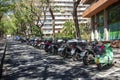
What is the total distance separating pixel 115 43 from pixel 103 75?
19.0 metres

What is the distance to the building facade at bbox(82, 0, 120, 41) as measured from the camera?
30134mm

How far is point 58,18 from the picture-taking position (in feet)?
406

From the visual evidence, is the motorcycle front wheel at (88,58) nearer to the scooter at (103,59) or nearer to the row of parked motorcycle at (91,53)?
the row of parked motorcycle at (91,53)

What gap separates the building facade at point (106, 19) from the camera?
3013 centimetres

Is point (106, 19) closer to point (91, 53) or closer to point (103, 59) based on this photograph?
point (91, 53)

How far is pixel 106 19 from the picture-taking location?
34.2m

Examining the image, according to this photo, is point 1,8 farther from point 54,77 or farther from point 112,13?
point 54,77

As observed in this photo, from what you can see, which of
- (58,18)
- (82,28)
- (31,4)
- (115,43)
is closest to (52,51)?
(115,43)

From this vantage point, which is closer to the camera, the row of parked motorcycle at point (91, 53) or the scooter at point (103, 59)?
the scooter at point (103, 59)

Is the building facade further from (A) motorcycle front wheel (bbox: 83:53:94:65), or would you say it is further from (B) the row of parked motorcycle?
(A) motorcycle front wheel (bbox: 83:53:94:65)

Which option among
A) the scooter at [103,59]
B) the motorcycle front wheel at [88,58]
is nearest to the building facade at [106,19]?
the motorcycle front wheel at [88,58]

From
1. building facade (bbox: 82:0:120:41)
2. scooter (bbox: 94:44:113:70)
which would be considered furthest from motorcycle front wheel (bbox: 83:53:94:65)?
building facade (bbox: 82:0:120:41)

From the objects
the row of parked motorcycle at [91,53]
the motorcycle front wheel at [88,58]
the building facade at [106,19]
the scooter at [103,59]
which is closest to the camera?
the scooter at [103,59]

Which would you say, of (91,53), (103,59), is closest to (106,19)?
(91,53)
